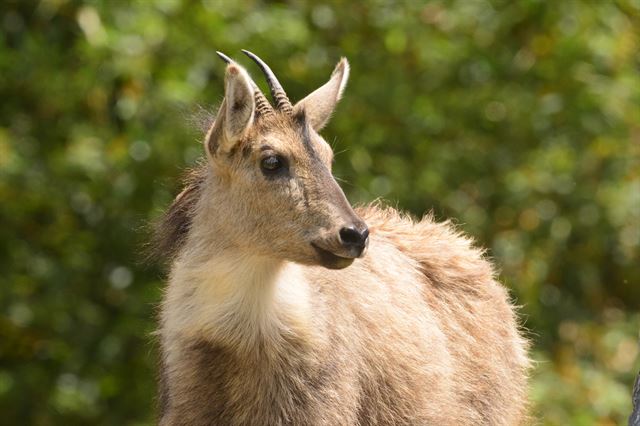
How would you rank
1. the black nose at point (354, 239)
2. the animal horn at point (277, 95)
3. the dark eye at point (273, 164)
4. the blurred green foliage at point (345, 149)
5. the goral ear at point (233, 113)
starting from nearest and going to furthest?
1. the black nose at point (354, 239)
2. the goral ear at point (233, 113)
3. the dark eye at point (273, 164)
4. the animal horn at point (277, 95)
5. the blurred green foliage at point (345, 149)

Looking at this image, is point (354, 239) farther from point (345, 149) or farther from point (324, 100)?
point (345, 149)

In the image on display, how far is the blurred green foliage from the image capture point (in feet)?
37.4

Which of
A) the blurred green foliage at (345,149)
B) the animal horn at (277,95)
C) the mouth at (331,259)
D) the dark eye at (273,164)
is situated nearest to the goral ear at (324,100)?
the animal horn at (277,95)

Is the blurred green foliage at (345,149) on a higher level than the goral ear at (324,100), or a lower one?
lower

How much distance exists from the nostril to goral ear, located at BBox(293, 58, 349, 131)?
3.05 feet

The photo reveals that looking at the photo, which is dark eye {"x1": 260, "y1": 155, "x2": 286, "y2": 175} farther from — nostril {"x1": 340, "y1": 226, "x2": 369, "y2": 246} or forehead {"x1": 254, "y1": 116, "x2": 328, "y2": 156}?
nostril {"x1": 340, "y1": 226, "x2": 369, "y2": 246}

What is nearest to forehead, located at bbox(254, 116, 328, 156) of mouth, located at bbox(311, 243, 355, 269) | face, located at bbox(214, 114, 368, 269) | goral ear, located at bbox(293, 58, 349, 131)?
face, located at bbox(214, 114, 368, 269)

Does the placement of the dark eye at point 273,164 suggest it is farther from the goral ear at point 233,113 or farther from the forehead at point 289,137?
the goral ear at point 233,113

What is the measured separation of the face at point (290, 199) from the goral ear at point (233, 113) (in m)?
0.06

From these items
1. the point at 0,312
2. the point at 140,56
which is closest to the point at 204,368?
the point at 140,56

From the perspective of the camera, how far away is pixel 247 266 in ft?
21.5

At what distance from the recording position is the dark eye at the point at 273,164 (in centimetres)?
643

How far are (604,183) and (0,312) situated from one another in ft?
18.8

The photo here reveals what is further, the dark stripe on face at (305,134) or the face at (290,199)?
the dark stripe on face at (305,134)
